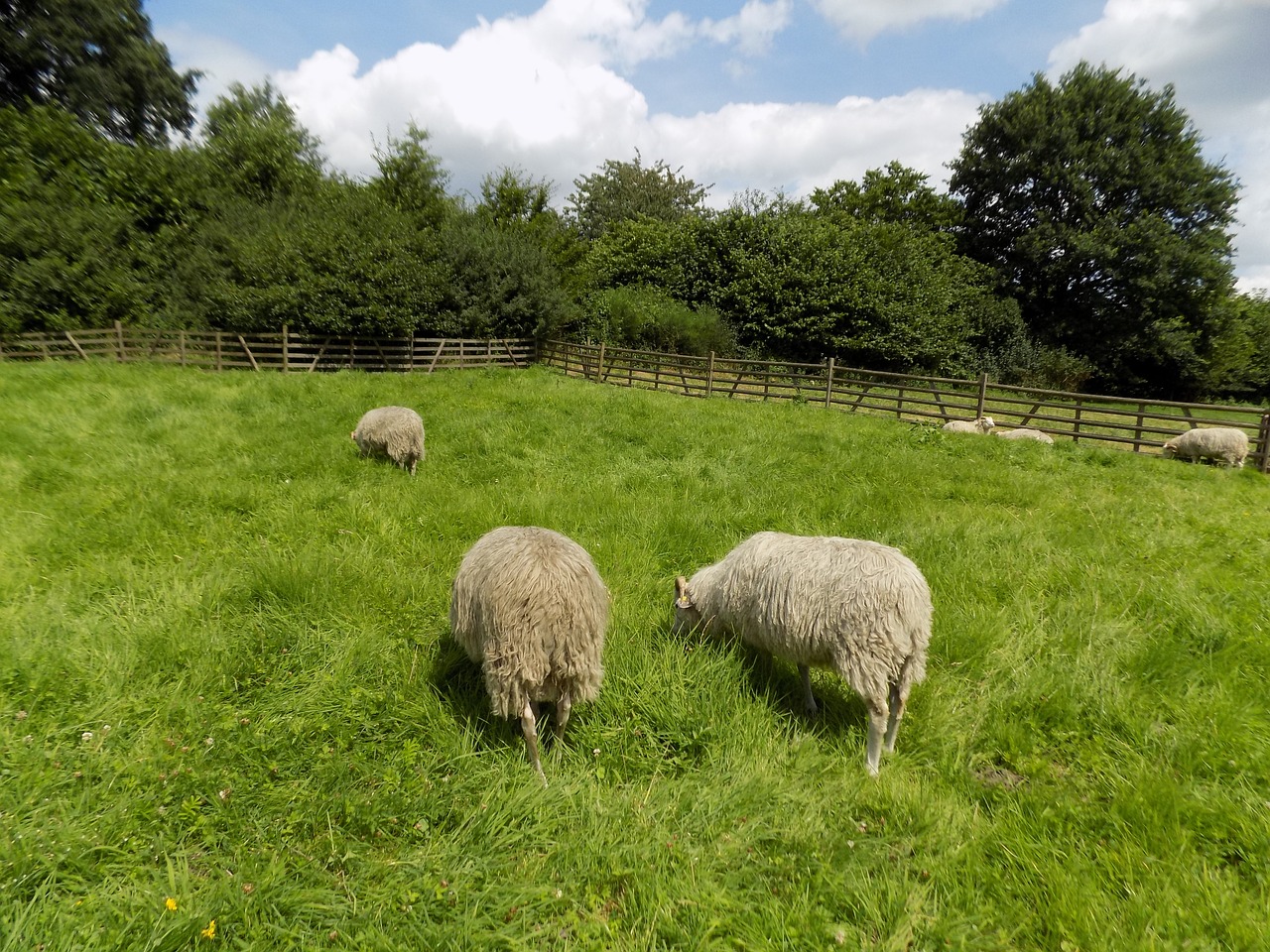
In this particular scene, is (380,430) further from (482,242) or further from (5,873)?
(482,242)

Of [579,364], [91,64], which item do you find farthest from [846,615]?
[91,64]

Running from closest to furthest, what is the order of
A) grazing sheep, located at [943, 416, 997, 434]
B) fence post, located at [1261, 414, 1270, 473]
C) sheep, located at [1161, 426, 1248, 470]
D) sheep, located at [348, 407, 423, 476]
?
1. sheep, located at [348, 407, 423, 476]
2. fence post, located at [1261, 414, 1270, 473]
3. sheep, located at [1161, 426, 1248, 470]
4. grazing sheep, located at [943, 416, 997, 434]

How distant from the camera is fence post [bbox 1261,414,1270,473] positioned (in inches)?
407

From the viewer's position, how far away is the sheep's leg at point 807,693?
3.53 metres

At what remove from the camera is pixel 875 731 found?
3059 mm

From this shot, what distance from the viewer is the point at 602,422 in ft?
35.0

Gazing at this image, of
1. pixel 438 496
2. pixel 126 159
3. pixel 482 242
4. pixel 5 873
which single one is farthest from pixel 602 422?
pixel 126 159

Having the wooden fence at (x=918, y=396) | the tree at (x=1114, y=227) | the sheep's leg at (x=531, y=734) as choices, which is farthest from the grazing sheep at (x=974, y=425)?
the tree at (x=1114, y=227)

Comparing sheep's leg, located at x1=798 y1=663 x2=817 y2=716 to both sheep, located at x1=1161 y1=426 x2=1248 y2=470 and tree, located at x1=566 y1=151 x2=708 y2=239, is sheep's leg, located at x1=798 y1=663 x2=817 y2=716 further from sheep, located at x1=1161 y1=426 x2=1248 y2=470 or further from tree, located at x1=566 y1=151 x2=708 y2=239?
tree, located at x1=566 y1=151 x2=708 y2=239

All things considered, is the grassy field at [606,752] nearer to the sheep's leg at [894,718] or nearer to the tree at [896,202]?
the sheep's leg at [894,718]

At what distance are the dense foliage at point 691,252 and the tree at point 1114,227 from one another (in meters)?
0.09

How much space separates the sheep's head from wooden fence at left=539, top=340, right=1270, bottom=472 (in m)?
10.8

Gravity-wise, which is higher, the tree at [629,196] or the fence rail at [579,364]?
the tree at [629,196]

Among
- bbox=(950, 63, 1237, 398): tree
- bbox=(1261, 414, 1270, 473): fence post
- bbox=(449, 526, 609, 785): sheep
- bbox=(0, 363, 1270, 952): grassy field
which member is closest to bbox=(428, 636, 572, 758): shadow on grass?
bbox=(0, 363, 1270, 952): grassy field
